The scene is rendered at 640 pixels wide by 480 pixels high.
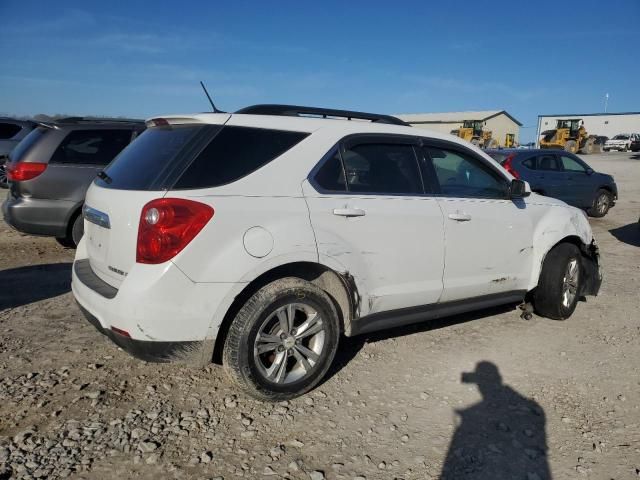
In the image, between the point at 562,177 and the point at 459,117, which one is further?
the point at 459,117

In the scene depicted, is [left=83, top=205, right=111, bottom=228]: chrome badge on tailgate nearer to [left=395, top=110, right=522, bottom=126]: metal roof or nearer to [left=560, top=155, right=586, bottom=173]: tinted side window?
[left=560, top=155, right=586, bottom=173]: tinted side window

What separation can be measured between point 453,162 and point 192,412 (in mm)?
2728

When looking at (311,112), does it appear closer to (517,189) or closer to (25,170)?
(517,189)

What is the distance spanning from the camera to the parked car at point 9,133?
12219 mm

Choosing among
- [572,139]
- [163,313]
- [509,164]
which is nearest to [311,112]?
[163,313]

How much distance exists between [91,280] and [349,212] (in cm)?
169

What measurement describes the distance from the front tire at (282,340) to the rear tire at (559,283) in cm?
243

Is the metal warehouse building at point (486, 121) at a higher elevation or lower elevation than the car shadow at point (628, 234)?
higher

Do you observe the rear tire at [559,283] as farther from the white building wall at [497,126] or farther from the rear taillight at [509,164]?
the white building wall at [497,126]

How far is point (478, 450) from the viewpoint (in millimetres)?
2711

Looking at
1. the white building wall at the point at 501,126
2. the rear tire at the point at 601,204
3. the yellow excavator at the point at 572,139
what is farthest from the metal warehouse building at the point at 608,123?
the rear tire at the point at 601,204

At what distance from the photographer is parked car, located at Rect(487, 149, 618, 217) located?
10.6 metres

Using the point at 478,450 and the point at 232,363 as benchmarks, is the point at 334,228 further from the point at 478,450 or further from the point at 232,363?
the point at 478,450

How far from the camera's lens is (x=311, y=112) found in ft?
11.5
